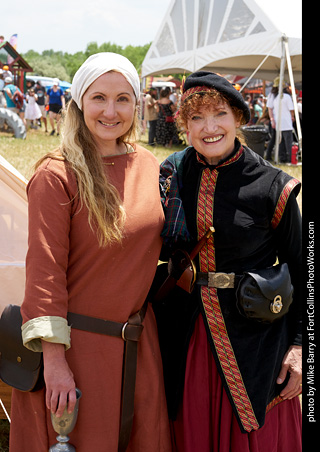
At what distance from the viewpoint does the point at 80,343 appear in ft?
5.67

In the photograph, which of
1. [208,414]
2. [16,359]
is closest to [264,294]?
[208,414]

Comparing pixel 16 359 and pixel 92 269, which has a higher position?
pixel 92 269

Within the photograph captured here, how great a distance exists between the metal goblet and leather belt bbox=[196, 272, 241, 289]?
610mm

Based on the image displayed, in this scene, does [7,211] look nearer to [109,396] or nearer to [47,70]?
[109,396]

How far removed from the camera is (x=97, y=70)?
171 centimetres

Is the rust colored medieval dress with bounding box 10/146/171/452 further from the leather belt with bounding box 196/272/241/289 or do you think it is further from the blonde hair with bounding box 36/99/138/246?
the leather belt with bounding box 196/272/241/289

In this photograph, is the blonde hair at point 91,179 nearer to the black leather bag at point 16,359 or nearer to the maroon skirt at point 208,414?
the black leather bag at point 16,359

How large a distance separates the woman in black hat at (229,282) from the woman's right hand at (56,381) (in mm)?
515

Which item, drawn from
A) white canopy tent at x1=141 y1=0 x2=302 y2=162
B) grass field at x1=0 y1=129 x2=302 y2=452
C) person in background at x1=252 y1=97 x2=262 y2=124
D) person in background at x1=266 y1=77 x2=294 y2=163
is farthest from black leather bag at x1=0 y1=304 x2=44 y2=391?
person in background at x1=252 y1=97 x2=262 y2=124

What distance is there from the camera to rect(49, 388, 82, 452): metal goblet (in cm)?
164

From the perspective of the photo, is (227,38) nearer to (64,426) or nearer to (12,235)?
(12,235)

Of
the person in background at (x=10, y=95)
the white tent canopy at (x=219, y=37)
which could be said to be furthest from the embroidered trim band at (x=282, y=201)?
the person in background at (x=10, y=95)

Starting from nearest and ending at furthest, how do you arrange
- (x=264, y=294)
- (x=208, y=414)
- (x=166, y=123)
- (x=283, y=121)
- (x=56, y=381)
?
(x=56, y=381) < (x=264, y=294) < (x=208, y=414) < (x=283, y=121) < (x=166, y=123)

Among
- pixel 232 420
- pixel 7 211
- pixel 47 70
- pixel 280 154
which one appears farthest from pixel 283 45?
pixel 47 70
